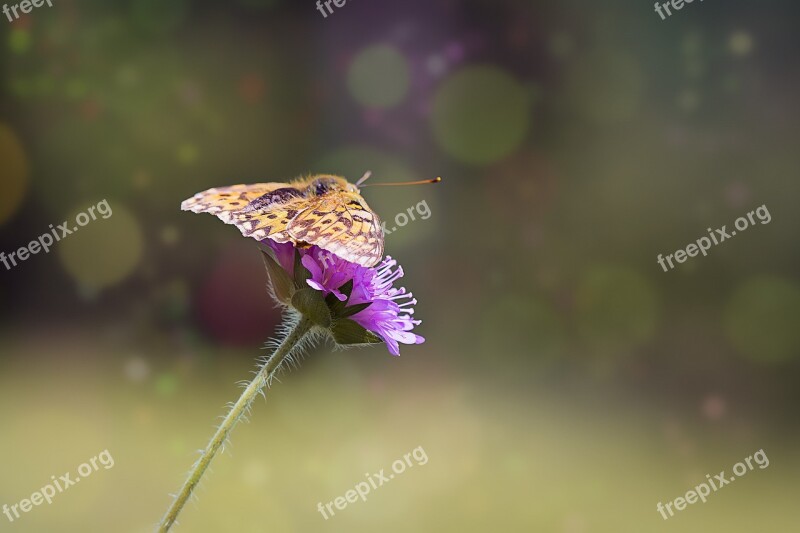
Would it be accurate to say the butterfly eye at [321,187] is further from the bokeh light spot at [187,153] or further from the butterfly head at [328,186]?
the bokeh light spot at [187,153]

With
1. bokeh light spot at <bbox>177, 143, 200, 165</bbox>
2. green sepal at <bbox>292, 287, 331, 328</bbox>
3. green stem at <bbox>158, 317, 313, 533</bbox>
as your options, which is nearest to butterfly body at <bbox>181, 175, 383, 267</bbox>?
green sepal at <bbox>292, 287, 331, 328</bbox>

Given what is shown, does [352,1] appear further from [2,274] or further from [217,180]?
[2,274]

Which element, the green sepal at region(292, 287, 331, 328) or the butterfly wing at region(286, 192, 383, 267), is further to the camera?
the green sepal at region(292, 287, 331, 328)

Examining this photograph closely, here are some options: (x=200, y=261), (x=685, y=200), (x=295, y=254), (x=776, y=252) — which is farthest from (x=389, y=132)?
(x=295, y=254)

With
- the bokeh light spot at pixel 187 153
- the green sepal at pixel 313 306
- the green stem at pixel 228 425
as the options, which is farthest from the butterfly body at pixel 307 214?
the bokeh light spot at pixel 187 153

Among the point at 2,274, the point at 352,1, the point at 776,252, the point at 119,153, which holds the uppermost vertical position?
the point at 352,1

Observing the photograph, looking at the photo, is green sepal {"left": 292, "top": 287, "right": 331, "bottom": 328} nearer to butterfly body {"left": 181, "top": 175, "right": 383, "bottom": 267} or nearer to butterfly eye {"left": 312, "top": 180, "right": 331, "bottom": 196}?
butterfly body {"left": 181, "top": 175, "right": 383, "bottom": 267}
